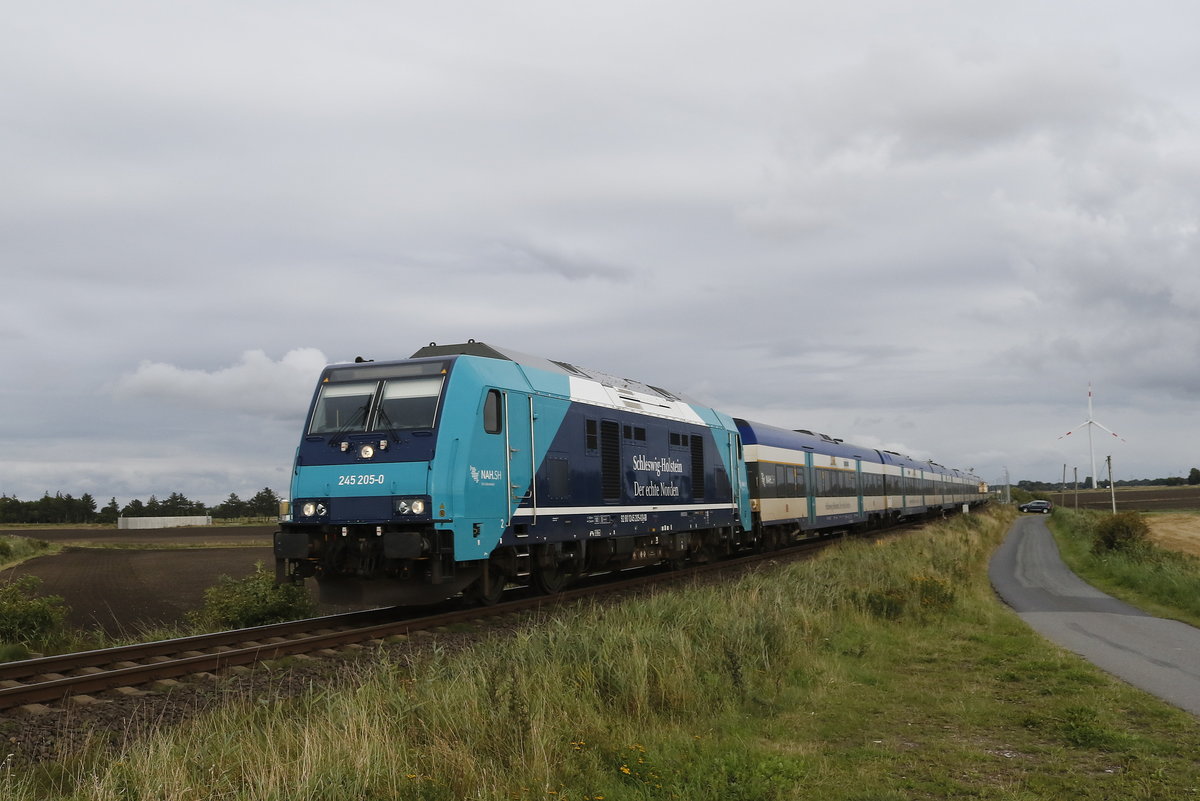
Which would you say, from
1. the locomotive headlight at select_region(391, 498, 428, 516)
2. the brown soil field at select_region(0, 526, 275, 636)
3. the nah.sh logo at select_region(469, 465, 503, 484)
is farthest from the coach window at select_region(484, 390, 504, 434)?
the brown soil field at select_region(0, 526, 275, 636)

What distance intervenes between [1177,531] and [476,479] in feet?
186

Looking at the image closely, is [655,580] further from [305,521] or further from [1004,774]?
[1004,774]

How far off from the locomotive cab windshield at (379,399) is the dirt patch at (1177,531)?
119 ft

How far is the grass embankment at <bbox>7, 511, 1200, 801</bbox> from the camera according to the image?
20.0 feet

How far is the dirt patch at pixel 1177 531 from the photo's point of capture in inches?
1758

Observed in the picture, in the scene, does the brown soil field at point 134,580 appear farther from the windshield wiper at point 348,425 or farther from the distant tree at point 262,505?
the distant tree at point 262,505

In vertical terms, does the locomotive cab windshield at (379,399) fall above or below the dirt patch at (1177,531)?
above

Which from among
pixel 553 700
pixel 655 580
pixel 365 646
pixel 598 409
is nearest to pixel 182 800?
pixel 553 700

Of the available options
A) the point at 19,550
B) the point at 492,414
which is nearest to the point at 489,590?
the point at 492,414

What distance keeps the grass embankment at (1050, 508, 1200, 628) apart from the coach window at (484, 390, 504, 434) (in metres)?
12.8

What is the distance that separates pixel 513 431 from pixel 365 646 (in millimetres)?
4286

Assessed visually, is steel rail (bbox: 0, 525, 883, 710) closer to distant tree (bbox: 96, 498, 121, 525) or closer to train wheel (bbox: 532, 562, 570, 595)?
train wheel (bbox: 532, 562, 570, 595)

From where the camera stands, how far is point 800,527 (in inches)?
1256

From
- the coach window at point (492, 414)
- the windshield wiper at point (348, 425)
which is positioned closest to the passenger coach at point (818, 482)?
the coach window at point (492, 414)
